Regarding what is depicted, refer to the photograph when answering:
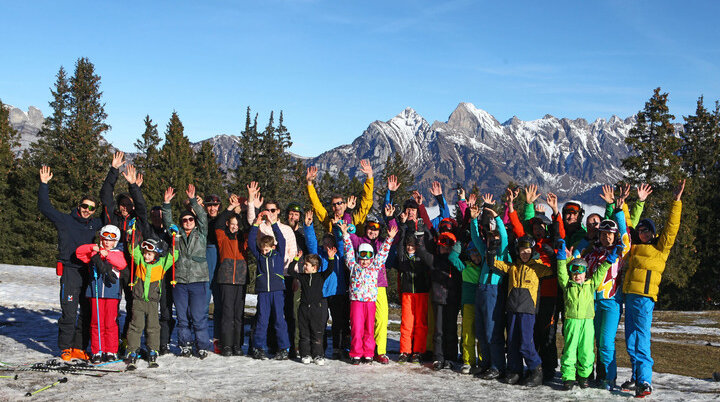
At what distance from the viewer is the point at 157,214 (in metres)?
9.97

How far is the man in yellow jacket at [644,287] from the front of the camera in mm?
7742

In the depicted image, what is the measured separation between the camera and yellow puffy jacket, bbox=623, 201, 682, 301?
307 inches

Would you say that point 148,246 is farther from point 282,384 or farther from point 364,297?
point 364,297

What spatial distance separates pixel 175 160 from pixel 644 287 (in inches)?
1962

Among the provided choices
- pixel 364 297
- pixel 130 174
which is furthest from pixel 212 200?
pixel 364 297

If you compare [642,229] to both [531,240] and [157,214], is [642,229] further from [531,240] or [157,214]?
[157,214]

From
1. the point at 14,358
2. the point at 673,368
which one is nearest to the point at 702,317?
the point at 673,368

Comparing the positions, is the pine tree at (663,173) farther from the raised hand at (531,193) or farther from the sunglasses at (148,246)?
the sunglasses at (148,246)

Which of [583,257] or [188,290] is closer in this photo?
[583,257]

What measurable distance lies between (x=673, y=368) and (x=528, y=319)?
4.67 m

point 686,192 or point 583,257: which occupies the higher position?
point 686,192

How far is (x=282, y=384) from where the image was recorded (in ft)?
26.3

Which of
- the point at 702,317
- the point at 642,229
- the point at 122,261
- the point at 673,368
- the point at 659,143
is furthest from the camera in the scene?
the point at 659,143

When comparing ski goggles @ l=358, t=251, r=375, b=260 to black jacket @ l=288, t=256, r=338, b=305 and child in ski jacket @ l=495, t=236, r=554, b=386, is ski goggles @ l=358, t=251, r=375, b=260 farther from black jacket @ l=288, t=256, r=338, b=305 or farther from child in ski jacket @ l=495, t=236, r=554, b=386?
A: child in ski jacket @ l=495, t=236, r=554, b=386
